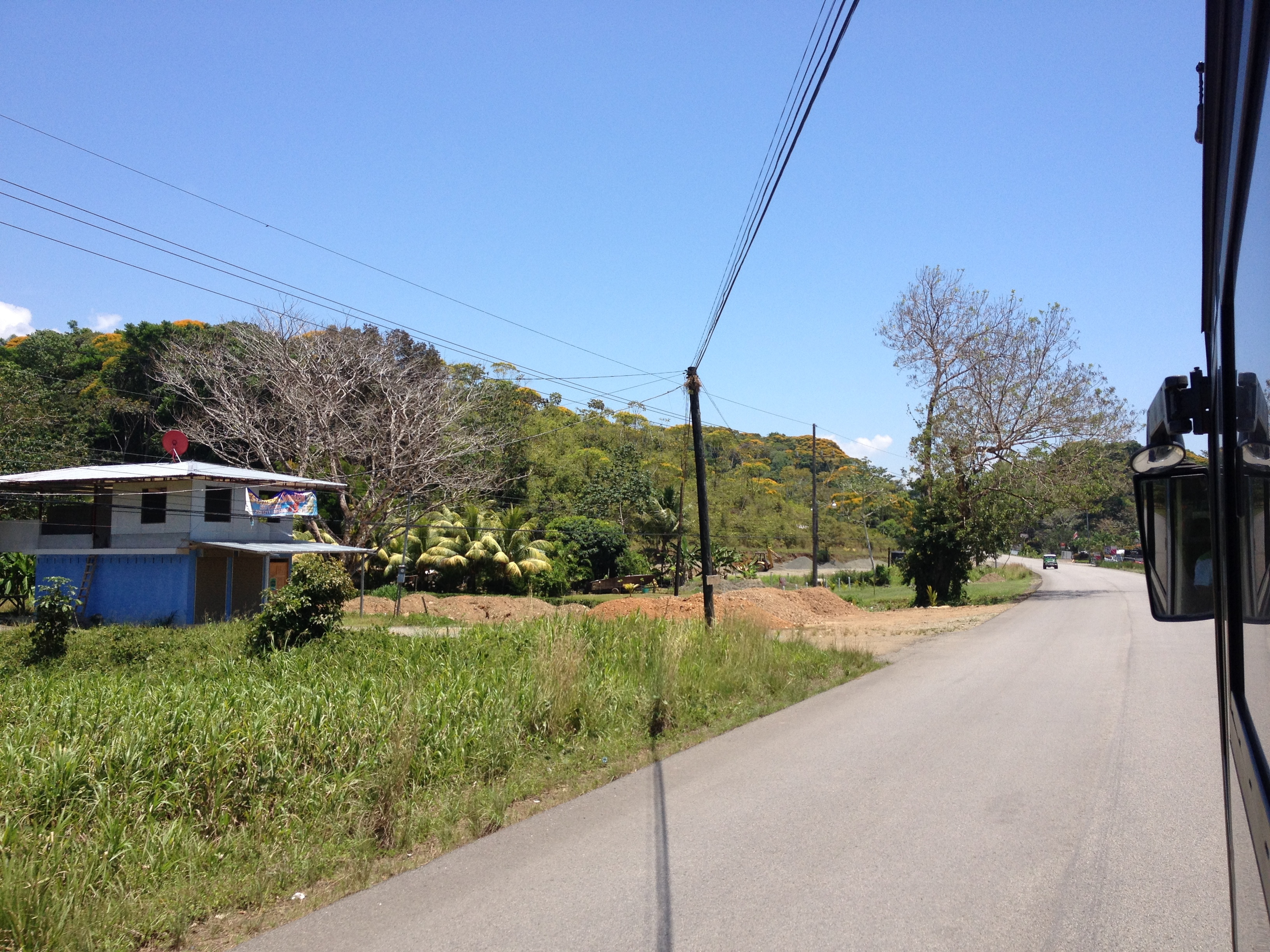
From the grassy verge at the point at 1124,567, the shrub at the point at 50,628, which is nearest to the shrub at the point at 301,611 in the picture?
the shrub at the point at 50,628

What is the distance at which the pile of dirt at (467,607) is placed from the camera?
32.2 metres

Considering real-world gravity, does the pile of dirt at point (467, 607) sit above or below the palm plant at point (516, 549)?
below

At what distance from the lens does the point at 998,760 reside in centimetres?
847

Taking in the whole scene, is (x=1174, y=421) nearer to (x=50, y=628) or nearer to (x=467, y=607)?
(x=50, y=628)

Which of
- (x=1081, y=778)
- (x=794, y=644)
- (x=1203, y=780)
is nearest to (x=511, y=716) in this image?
(x=1081, y=778)

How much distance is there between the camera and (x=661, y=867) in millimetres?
5879

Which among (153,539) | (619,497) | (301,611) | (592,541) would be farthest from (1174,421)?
(619,497)

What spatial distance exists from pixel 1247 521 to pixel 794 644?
15.6 m

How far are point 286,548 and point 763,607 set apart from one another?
53.8 ft

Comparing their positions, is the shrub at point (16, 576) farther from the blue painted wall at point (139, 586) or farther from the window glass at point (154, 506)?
the window glass at point (154, 506)

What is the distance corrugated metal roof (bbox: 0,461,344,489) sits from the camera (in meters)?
27.1

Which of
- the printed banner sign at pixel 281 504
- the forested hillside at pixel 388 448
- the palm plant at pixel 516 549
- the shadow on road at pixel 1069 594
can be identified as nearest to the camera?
the printed banner sign at pixel 281 504

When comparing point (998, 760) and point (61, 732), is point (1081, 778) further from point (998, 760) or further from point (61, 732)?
point (61, 732)

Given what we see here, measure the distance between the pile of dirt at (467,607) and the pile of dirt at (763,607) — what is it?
2503 mm
